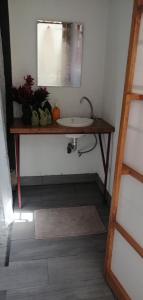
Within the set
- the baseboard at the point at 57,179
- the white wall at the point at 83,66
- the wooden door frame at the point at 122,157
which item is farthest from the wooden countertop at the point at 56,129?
the wooden door frame at the point at 122,157

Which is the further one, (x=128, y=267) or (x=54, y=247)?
(x=54, y=247)

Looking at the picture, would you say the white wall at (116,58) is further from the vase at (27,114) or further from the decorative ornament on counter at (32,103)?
the vase at (27,114)

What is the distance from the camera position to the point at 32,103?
8.07ft

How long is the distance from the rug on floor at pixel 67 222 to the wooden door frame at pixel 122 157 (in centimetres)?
56

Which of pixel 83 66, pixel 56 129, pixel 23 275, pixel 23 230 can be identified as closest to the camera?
pixel 23 275

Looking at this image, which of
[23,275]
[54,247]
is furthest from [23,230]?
[23,275]

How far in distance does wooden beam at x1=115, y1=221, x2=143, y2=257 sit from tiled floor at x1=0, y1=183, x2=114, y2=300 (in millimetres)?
483

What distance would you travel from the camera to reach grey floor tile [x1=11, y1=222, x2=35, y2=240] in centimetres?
213

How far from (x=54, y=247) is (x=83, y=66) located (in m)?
1.95

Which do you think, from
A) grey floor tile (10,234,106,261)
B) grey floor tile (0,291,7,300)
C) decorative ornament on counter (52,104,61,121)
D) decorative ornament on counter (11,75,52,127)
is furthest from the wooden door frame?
decorative ornament on counter (52,104,61,121)

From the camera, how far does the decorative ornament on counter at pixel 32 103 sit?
7.80ft

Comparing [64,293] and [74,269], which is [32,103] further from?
A: [64,293]

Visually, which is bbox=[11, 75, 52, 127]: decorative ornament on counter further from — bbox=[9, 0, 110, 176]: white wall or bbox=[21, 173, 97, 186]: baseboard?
bbox=[21, 173, 97, 186]: baseboard

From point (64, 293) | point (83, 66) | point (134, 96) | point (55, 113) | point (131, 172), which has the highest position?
point (83, 66)
